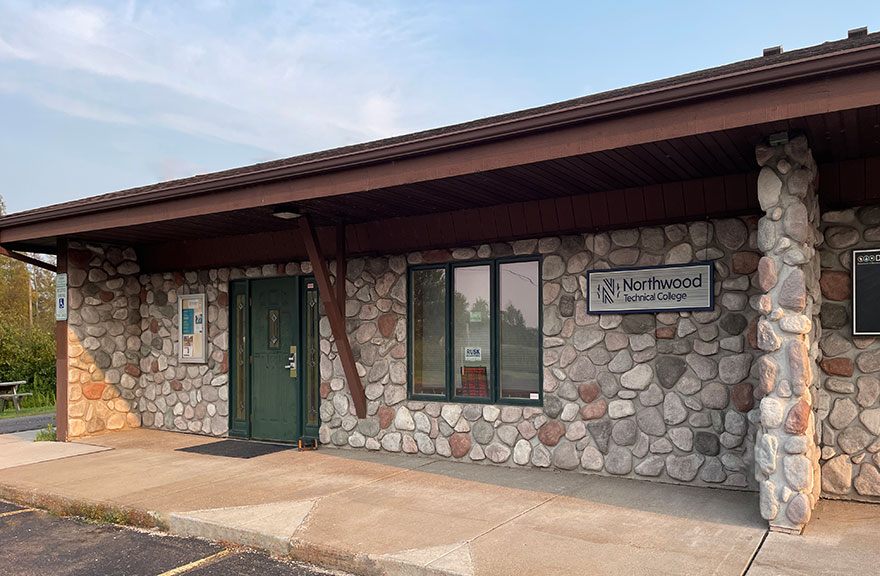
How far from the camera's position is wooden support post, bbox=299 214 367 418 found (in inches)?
332

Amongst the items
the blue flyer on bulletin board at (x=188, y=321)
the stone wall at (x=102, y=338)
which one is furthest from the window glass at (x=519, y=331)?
the stone wall at (x=102, y=338)

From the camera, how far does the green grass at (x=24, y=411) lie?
607 inches

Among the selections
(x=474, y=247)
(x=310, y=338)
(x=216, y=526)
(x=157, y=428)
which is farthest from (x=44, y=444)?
(x=474, y=247)

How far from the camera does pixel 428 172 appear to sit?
6.32 m

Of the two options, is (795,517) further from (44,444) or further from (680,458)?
(44,444)

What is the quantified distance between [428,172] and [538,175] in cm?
103

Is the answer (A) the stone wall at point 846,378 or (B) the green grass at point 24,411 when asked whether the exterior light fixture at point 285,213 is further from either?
(B) the green grass at point 24,411

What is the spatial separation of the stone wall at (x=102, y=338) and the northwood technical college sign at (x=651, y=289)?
784cm

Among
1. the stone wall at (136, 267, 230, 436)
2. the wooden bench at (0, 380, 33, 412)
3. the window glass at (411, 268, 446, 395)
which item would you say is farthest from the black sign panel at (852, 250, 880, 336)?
the wooden bench at (0, 380, 33, 412)

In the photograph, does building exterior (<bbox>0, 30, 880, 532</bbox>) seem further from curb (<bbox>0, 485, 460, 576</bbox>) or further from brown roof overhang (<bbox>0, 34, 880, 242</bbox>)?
curb (<bbox>0, 485, 460, 576</bbox>)

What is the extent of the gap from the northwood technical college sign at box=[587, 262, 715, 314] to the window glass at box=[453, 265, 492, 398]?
1.37m

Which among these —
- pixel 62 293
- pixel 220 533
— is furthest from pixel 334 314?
pixel 62 293

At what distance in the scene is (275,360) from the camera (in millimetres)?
10312

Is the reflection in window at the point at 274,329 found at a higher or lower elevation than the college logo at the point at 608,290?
lower
